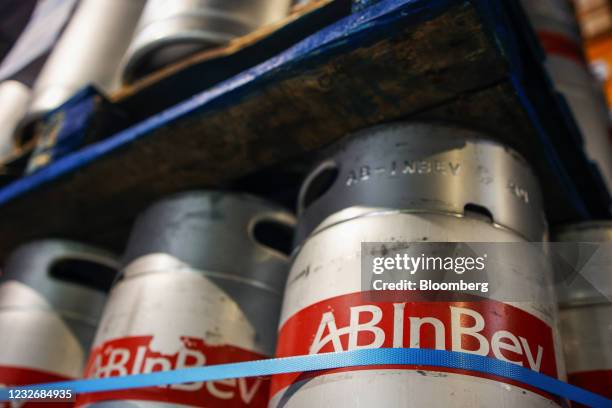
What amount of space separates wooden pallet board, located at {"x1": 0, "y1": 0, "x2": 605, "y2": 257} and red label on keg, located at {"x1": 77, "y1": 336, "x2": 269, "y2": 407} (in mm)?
341

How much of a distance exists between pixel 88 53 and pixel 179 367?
3.09 ft

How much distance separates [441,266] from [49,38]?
1.37 m

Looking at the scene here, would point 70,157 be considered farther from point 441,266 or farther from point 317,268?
point 441,266

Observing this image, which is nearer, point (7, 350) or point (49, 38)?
point (7, 350)

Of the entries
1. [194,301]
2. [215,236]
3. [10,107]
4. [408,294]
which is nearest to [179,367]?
[194,301]

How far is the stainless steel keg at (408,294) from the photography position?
642 mm

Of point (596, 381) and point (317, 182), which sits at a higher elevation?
point (317, 182)

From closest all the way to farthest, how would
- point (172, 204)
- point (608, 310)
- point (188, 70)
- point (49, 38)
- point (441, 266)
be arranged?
point (441, 266), point (608, 310), point (172, 204), point (188, 70), point (49, 38)

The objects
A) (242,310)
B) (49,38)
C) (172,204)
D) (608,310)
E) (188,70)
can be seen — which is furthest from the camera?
(49,38)

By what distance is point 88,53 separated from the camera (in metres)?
1.50

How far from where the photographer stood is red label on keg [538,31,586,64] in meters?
1.68

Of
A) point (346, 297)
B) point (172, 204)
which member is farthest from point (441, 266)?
point (172, 204)

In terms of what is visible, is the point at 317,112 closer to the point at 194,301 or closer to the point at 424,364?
the point at 194,301

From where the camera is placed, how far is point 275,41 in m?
1.06
